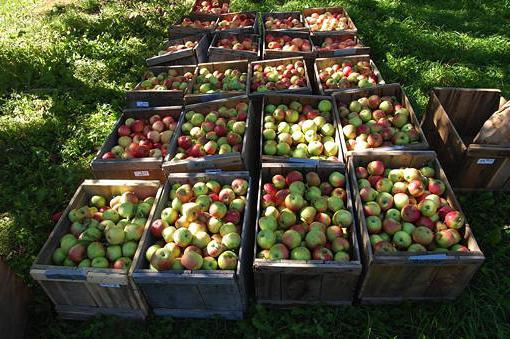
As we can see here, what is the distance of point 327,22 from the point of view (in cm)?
707

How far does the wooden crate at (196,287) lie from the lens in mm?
2869

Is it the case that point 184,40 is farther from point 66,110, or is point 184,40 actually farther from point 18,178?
point 18,178

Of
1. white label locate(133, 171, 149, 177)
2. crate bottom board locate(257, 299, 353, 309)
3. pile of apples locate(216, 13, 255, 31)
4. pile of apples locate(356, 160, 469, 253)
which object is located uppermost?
pile of apples locate(216, 13, 255, 31)

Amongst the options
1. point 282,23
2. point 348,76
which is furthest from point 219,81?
point 282,23

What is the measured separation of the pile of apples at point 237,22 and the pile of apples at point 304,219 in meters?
4.52

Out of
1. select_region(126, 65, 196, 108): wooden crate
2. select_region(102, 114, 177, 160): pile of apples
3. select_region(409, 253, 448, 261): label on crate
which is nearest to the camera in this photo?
select_region(409, 253, 448, 261): label on crate

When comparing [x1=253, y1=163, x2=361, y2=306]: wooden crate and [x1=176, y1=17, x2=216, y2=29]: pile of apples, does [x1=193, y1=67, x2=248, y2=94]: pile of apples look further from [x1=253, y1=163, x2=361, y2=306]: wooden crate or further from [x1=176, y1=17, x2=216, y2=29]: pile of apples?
[x1=253, y1=163, x2=361, y2=306]: wooden crate

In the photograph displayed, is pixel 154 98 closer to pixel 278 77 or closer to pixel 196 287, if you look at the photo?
pixel 278 77

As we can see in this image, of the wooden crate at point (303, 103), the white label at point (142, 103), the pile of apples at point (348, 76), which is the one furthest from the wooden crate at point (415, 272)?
Result: the white label at point (142, 103)

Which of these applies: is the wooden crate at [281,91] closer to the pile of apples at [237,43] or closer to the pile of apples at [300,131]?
the pile of apples at [300,131]

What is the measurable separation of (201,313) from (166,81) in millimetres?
3659

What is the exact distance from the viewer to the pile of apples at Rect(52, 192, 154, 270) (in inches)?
126

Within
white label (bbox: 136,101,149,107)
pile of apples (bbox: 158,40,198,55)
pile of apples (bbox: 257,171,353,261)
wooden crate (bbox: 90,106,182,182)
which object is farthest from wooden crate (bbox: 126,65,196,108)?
pile of apples (bbox: 257,171,353,261)

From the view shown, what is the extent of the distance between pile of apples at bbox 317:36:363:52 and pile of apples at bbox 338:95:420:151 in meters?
1.73
